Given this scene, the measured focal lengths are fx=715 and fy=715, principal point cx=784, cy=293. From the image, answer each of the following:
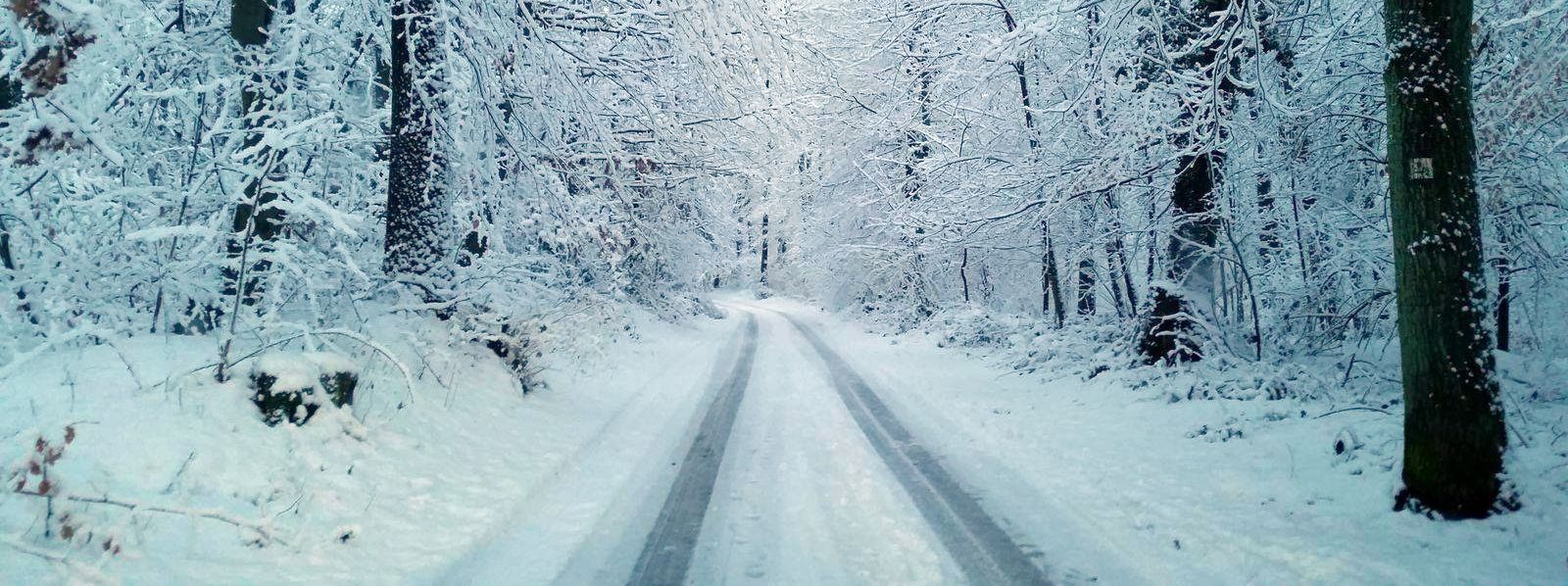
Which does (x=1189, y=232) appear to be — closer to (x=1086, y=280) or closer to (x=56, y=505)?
(x=1086, y=280)

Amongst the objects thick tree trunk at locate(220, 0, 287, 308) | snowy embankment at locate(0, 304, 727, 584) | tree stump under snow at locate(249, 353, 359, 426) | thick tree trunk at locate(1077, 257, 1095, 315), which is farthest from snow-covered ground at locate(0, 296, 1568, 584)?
thick tree trunk at locate(1077, 257, 1095, 315)

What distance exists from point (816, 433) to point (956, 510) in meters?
3.01

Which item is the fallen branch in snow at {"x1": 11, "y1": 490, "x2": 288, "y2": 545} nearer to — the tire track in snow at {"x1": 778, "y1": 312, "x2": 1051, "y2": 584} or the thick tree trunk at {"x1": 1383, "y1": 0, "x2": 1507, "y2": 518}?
the tire track in snow at {"x1": 778, "y1": 312, "x2": 1051, "y2": 584}

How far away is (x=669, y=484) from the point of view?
654cm

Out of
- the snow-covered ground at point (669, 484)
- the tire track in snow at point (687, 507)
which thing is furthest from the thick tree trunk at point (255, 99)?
the tire track in snow at point (687, 507)

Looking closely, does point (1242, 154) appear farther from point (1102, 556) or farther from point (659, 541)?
point (659, 541)

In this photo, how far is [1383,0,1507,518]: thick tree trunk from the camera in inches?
178

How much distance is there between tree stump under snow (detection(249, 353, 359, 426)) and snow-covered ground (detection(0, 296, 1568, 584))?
13cm

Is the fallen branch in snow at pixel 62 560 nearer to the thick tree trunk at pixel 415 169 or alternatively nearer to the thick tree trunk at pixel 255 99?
the thick tree trunk at pixel 255 99

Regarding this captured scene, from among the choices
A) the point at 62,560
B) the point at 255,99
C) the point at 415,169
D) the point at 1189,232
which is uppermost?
the point at 255,99

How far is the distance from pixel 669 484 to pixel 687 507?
0.69m

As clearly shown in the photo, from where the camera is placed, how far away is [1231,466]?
6.42m

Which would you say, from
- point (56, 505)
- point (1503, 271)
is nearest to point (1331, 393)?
point (1503, 271)

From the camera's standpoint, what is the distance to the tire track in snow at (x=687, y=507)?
465 cm
